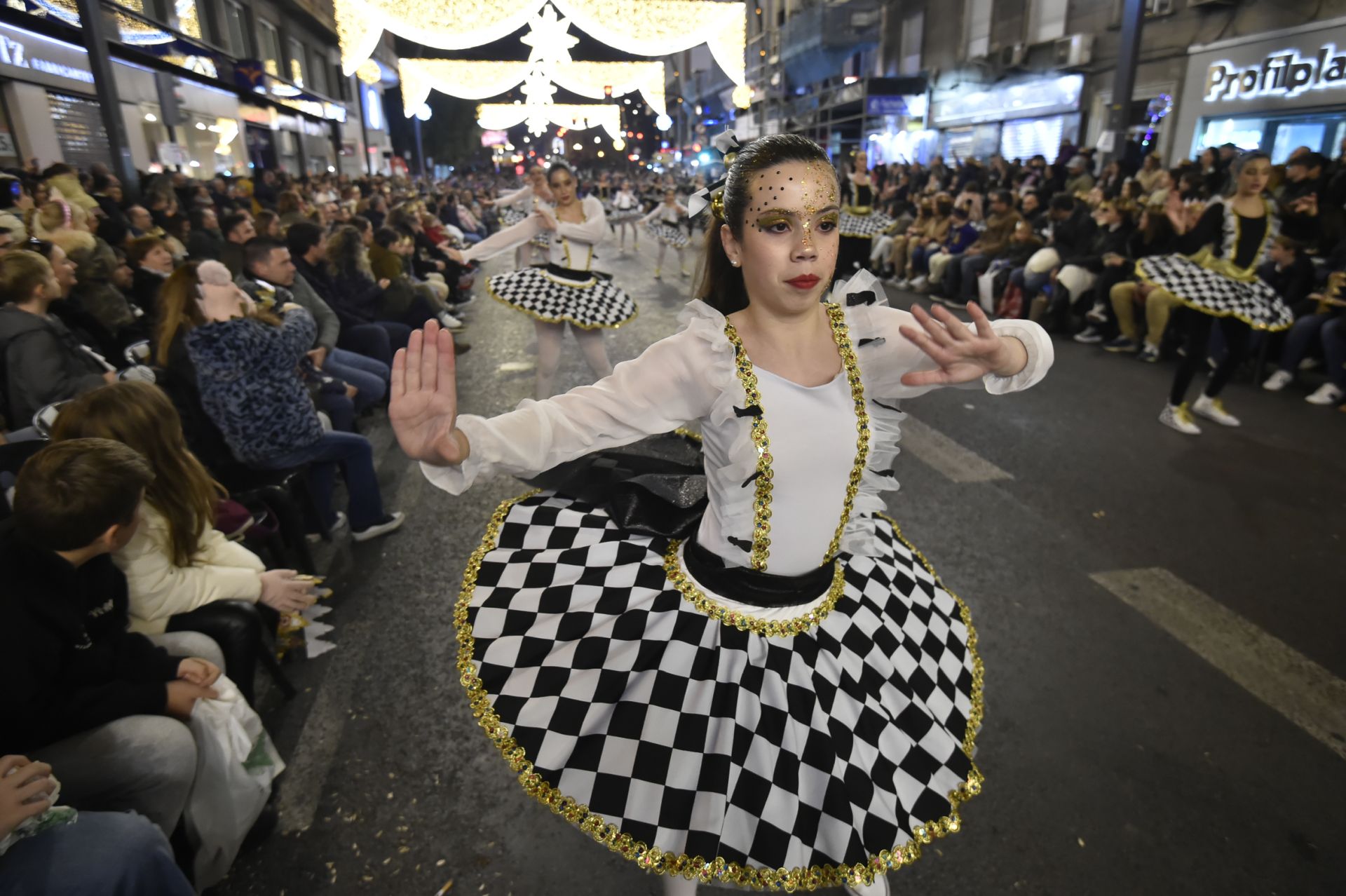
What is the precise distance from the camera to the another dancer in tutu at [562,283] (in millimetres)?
6430

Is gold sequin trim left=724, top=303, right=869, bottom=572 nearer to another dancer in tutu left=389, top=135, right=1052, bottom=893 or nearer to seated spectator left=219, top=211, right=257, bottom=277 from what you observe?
another dancer in tutu left=389, top=135, right=1052, bottom=893

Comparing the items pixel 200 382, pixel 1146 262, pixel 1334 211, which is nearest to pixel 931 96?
pixel 1334 211

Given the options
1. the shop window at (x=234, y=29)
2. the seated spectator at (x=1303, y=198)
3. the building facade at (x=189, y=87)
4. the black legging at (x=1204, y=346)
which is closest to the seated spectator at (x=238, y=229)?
the building facade at (x=189, y=87)

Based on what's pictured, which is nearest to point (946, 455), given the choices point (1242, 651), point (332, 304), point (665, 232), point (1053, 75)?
point (1242, 651)

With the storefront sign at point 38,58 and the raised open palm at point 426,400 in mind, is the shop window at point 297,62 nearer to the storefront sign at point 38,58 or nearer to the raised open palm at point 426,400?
the storefront sign at point 38,58

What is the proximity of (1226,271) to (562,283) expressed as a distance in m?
5.30

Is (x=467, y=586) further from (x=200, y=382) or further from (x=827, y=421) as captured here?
(x=200, y=382)

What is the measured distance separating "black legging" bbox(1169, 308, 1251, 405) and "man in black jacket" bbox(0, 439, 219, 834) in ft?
21.8

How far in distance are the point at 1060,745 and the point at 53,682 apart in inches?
A: 129

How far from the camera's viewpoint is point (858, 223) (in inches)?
480

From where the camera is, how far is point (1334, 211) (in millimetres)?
7621

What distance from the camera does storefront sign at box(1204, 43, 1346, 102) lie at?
43.5 feet

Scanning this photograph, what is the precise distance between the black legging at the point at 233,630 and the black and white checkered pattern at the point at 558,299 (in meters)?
3.96

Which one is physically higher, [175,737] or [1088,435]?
[175,737]
